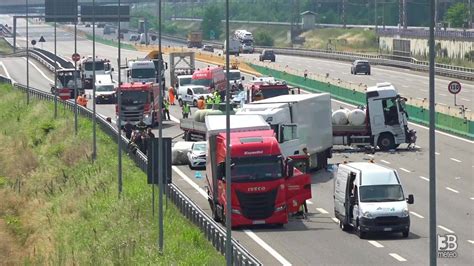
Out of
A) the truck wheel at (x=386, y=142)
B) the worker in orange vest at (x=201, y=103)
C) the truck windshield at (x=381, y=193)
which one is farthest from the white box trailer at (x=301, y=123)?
the worker in orange vest at (x=201, y=103)

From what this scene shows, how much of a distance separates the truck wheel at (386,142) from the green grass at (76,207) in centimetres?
1035

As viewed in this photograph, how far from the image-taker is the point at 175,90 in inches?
3538

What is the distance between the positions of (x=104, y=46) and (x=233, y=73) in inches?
3279

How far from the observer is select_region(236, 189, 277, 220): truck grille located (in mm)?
38312

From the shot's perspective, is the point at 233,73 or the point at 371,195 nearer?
the point at 371,195

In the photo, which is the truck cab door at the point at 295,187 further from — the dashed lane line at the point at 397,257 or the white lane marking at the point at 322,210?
the dashed lane line at the point at 397,257

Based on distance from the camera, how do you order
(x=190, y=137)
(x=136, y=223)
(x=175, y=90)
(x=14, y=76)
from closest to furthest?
1. (x=136, y=223)
2. (x=190, y=137)
3. (x=175, y=90)
4. (x=14, y=76)

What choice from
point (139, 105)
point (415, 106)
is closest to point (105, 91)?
point (139, 105)

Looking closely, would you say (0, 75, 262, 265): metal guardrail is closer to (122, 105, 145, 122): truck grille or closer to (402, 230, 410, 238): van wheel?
(402, 230, 410, 238): van wheel

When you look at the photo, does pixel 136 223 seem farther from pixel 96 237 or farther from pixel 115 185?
pixel 115 185

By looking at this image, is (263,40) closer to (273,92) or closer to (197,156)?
(273,92)

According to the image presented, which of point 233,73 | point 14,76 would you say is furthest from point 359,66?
point 14,76

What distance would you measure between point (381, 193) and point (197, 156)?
19138 mm

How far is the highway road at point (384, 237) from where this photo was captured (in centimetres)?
3428
